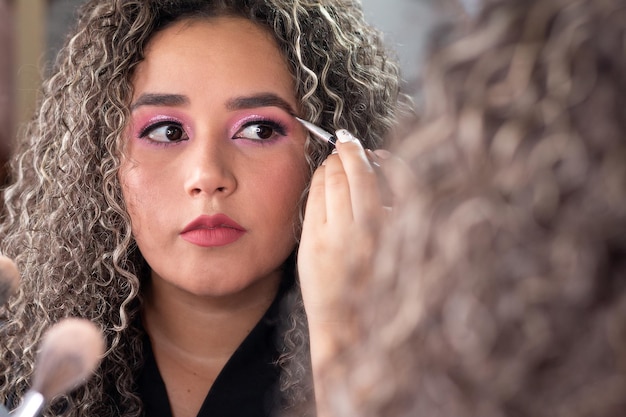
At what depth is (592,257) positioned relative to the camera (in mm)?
289

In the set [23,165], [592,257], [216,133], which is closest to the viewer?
[592,257]

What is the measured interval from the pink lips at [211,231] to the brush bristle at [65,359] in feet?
0.82

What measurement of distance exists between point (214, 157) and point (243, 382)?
23cm

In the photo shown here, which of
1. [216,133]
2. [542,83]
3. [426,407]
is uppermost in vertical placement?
[542,83]

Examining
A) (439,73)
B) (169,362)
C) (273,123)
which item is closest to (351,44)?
(273,123)

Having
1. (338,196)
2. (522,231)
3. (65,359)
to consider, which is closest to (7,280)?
(65,359)

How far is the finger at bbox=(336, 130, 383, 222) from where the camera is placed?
→ 0.62m

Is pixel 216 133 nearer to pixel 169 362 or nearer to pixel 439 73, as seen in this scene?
pixel 169 362

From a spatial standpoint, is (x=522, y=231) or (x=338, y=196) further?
(x=338, y=196)

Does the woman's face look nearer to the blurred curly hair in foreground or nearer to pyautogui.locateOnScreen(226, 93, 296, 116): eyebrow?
pyautogui.locateOnScreen(226, 93, 296, 116): eyebrow

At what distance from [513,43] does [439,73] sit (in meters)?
0.03

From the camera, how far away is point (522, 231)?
30 cm

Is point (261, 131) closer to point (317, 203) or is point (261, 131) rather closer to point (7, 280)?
point (317, 203)

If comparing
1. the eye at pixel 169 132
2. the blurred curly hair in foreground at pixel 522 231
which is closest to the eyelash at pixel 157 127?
the eye at pixel 169 132
